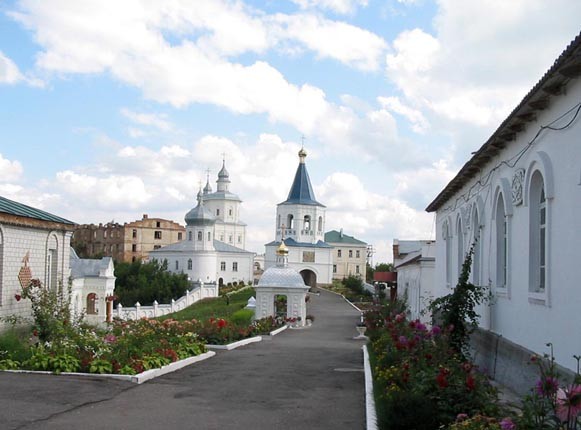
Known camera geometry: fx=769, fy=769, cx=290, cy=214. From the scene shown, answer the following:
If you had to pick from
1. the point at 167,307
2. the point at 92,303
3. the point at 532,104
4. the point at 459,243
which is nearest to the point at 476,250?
the point at 459,243

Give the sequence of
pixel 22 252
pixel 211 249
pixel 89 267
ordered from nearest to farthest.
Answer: pixel 22 252, pixel 89 267, pixel 211 249

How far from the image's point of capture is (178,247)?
90188 millimetres

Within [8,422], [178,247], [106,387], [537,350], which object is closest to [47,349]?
[106,387]

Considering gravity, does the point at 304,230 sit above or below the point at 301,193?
below

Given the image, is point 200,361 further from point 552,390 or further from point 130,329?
point 552,390

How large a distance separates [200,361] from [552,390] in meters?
12.1

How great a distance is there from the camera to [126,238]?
10962 centimetres

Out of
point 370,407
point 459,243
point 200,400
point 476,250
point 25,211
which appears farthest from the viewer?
point 459,243

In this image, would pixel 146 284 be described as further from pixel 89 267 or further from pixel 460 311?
pixel 460 311

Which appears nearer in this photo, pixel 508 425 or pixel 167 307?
pixel 508 425

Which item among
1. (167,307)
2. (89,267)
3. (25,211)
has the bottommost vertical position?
(167,307)

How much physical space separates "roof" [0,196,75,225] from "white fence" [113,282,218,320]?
2440 cm

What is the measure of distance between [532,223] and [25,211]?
460 inches

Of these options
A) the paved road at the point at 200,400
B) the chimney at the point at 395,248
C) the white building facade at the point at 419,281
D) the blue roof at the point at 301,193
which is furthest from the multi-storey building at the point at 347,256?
the paved road at the point at 200,400
